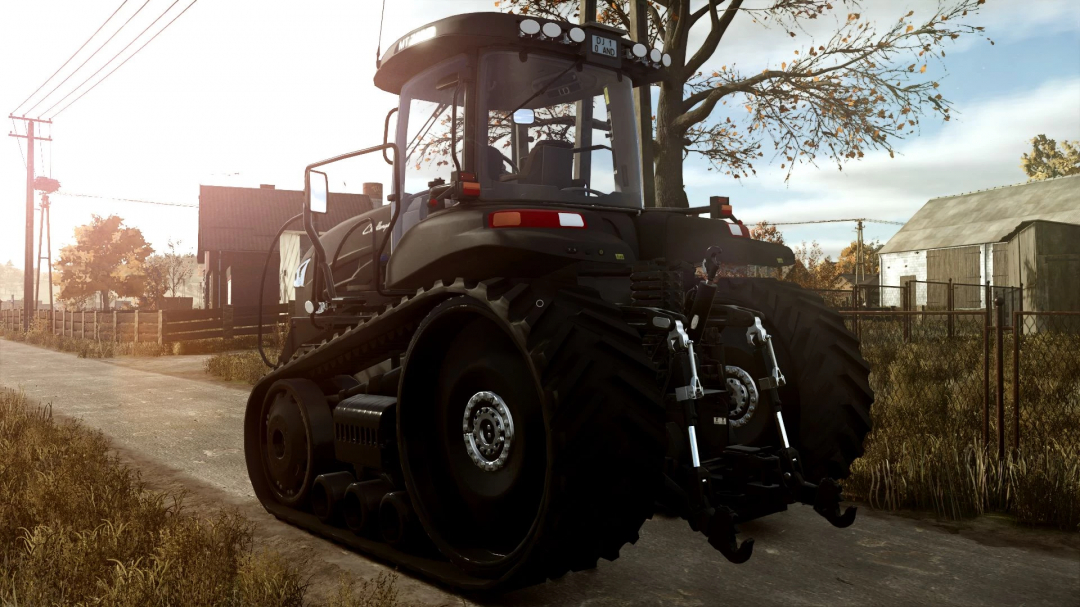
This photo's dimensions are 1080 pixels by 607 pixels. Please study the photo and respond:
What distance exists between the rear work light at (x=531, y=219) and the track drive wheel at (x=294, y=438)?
2.37 m

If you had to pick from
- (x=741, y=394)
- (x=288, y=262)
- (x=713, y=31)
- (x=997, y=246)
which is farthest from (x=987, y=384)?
(x=288, y=262)

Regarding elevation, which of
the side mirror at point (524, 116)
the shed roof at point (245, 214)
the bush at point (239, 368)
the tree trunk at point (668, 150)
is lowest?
the bush at point (239, 368)

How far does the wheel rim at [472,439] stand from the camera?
157 inches

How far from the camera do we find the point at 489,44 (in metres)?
4.55

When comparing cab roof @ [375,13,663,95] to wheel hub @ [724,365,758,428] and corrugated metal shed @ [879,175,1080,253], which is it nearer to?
wheel hub @ [724,365,758,428]

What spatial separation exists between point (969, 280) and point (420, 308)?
1255 inches

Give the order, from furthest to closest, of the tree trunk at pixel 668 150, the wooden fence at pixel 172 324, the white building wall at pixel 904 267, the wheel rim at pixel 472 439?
the white building wall at pixel 904 267
the wooden fence at pixel 172 324
the tree trunk at pixel 668 150
the wheel rim at pixel 472 439

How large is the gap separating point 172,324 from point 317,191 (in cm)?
2264

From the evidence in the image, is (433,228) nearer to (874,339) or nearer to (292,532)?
(292,532)

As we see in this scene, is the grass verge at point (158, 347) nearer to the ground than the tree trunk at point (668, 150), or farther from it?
nearer to the ground

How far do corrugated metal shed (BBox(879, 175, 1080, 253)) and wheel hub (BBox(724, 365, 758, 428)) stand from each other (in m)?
28.3

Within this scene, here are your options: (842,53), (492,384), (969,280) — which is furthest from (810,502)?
(969,280)

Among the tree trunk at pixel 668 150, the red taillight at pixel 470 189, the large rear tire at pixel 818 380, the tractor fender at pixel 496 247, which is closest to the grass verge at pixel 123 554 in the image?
the tractor fender at pixel 496 247

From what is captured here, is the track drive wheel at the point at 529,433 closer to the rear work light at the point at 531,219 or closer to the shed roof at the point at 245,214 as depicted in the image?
the rear work light at the point at 531,219
